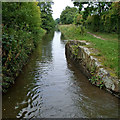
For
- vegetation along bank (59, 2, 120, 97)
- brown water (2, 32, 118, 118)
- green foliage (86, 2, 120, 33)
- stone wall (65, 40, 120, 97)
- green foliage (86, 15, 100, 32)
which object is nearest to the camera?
brown water (2, 32, 118, 118)

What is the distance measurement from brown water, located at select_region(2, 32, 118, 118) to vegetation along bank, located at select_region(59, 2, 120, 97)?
2.76ft

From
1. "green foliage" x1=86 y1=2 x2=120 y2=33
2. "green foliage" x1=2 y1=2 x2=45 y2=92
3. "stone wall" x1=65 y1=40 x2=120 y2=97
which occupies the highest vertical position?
"green foliage" x1=86 y1=2 x2=120 y2=33

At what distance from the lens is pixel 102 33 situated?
65.8ft

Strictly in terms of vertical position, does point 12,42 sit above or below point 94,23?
below

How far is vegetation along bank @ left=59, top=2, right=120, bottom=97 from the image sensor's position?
650 centimetres

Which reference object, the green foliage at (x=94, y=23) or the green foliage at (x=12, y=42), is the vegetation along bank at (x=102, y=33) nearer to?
the green foliage at (x=94, y=23)

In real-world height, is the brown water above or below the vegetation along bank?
below

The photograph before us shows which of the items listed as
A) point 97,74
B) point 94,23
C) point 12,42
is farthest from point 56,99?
point 94,23

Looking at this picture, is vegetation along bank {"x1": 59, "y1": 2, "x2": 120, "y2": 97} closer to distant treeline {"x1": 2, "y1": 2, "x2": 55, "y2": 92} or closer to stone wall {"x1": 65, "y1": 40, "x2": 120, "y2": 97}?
stone wall {"x1": 65, "y1": 40, "x2": 120, "y2": 97}

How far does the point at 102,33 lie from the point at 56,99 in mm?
17042

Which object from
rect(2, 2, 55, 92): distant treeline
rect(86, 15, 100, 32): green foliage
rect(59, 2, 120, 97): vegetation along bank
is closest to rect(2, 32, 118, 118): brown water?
rect(2, 2, 55, 92): distant treeline

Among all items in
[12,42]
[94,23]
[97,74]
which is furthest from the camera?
[94,23]

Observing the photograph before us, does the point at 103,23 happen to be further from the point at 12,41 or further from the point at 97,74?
the point at 12,41

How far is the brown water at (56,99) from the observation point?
165 inches
